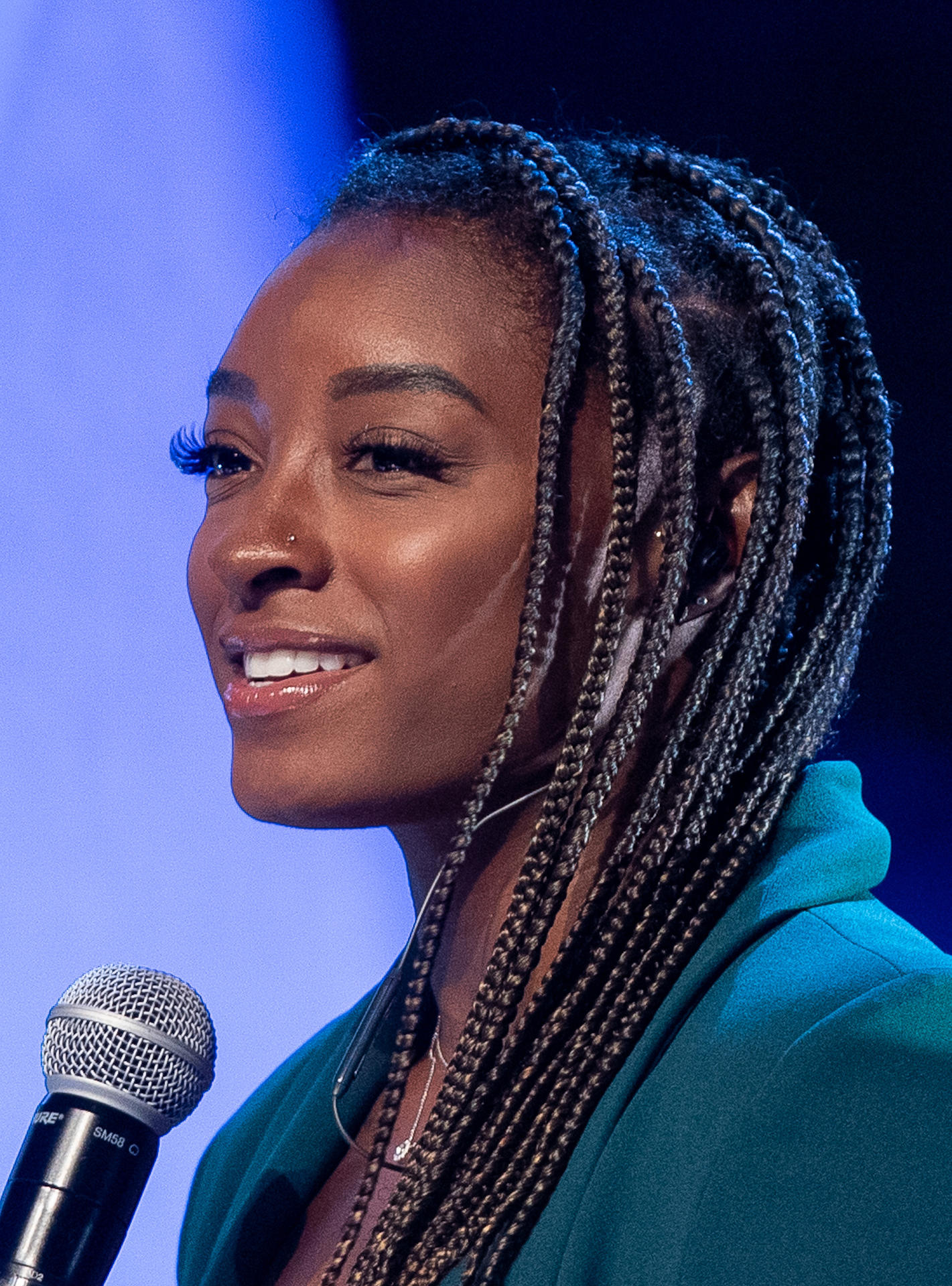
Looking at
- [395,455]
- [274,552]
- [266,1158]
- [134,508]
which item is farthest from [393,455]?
[134,508]

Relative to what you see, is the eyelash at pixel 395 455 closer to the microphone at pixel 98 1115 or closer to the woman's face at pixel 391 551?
the woman's face at pixel 391 551

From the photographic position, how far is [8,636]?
7.27 feet

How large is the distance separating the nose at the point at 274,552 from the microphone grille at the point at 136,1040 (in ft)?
1.14

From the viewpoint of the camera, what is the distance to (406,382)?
1286mm

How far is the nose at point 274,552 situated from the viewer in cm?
127

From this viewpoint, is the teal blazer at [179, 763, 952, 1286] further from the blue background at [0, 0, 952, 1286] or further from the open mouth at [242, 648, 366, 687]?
the blue background at [0, 0, 952, 1286]

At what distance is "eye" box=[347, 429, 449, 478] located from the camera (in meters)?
1.27

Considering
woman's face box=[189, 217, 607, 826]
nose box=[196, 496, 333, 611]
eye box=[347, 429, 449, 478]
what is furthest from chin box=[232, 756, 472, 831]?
eye box=[347, 429, 449, 478]

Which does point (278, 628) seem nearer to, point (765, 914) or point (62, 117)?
point (765, 914)

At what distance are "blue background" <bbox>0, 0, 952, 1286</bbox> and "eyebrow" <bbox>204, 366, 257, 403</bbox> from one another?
2.81ft

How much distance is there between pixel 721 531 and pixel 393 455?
314mm

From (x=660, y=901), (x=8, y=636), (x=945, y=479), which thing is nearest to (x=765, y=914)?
(x=660, y=901)

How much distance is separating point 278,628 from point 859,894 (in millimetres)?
543

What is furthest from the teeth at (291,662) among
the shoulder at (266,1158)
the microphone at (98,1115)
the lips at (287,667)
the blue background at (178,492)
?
the blue background at (178,492)
